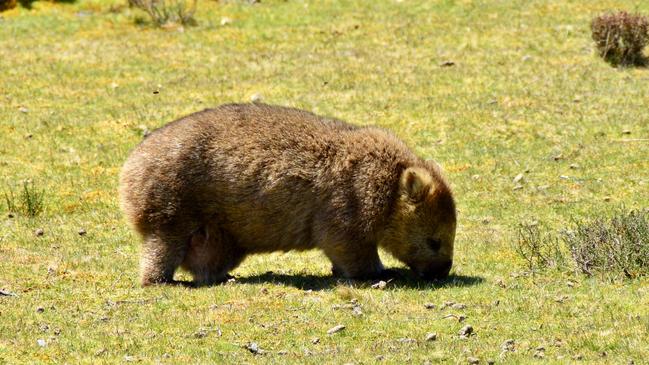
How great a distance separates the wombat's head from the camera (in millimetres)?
11664

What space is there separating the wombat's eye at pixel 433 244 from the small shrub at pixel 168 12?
18.0 metres

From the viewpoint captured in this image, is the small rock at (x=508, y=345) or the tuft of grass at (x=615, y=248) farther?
the tuft of grass at (x=615, y=248)

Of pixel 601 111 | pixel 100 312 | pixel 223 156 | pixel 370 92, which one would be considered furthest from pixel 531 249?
pixel 370 92

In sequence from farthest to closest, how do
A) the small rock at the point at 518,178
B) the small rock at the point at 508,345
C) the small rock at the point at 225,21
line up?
the small rock at the point at 225,21, the small rock at the point at 518,178, the small rock at the point at 508,345

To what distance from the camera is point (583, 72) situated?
2316cm

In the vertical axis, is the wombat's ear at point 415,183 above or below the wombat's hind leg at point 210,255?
above

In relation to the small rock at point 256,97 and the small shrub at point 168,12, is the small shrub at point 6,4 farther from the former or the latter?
the small rock at point 256,97

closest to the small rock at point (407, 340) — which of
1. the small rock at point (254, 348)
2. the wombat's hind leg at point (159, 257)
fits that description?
the small rock at point (254, 348)

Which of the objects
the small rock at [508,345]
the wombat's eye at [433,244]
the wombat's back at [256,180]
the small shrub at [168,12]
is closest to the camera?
the small rock at [508,345]

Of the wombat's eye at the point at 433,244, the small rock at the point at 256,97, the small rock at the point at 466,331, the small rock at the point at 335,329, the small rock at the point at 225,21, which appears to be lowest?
the small rock at the point at 256,97

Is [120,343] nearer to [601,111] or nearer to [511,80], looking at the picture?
[601,111]

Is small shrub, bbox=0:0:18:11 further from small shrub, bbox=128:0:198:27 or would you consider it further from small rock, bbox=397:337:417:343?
small rock, bbox=397:337:417:343

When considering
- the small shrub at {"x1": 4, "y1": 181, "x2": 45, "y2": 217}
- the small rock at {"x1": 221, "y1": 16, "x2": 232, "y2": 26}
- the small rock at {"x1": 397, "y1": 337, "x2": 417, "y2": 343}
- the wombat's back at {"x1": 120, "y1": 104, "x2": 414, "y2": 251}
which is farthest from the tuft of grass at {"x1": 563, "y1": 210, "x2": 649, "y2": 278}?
the small rock at {"x1": 221, "y1": 16, "x2": 232, "y2": 26}

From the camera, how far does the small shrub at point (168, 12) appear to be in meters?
28.5
